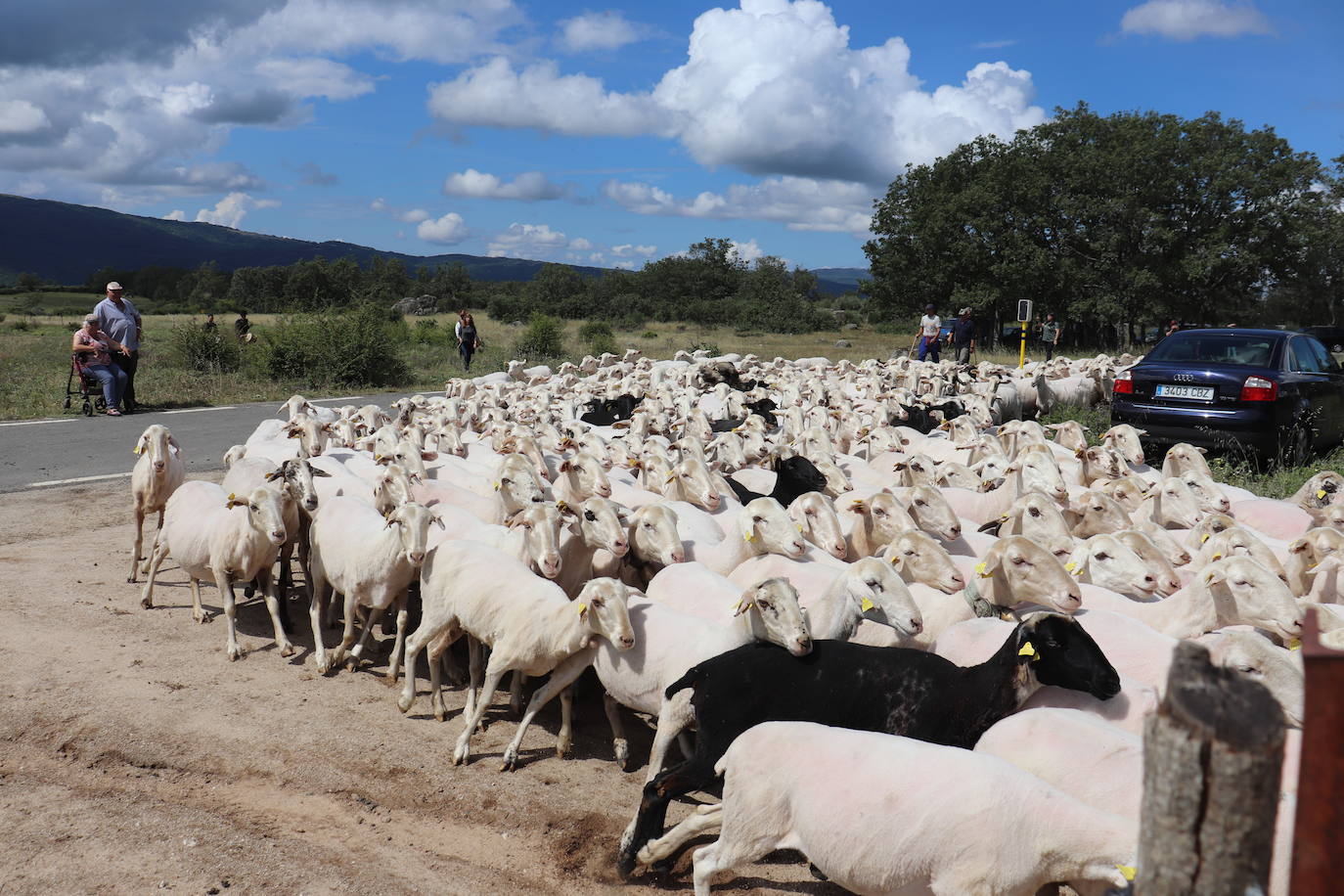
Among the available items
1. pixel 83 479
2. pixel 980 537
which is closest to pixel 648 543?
pixel 980 537

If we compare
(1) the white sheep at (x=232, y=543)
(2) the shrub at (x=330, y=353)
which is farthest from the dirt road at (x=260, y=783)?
(2) the shrub at (x=330, y=353)

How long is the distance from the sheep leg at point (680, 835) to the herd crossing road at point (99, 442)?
10.3m

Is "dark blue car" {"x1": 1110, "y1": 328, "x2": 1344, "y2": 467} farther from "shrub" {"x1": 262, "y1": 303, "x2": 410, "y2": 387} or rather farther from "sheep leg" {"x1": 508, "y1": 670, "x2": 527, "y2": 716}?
"shrub" {"x1": 262, "y1": 303, "x2": 410, "y2": 387}

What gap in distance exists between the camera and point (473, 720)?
5254 millimetres

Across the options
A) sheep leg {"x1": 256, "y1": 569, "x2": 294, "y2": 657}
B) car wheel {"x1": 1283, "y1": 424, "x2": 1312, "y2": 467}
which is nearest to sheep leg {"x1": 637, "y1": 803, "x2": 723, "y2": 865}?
sheep leg {"x1": 256, "y1": 569, "x2": 294, "y2": 657}

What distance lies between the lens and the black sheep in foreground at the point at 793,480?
820 centimetres

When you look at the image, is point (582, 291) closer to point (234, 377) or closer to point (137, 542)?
point (234, 377)

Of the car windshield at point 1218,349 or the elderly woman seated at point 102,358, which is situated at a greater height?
the car windshield at point 1218,349

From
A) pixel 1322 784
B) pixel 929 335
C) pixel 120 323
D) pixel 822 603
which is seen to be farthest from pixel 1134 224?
pixel 1322 784

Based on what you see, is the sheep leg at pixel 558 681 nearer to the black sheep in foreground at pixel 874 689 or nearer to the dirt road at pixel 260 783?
the dirt road at pixel 260 783

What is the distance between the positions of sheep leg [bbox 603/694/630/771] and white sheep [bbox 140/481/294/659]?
2.63 m

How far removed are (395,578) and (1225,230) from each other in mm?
40653

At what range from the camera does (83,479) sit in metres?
11.8

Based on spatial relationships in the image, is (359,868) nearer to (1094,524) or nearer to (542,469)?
(542,469)
